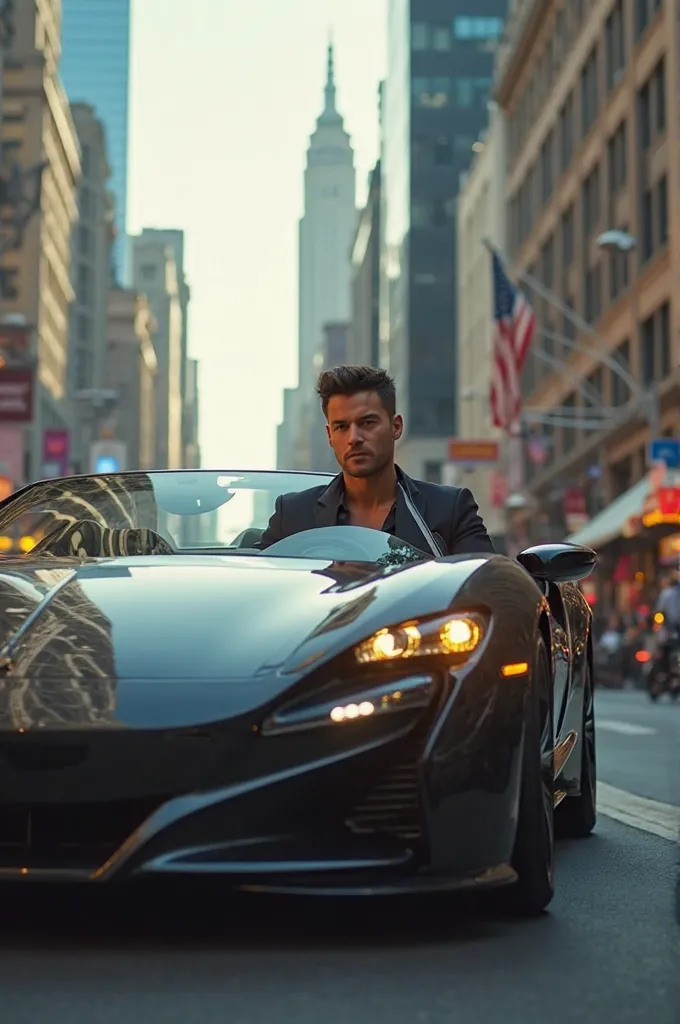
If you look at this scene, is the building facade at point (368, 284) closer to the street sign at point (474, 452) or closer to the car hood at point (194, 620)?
the street sign at point (474, 452)

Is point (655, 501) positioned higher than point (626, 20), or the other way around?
point (626, 20)

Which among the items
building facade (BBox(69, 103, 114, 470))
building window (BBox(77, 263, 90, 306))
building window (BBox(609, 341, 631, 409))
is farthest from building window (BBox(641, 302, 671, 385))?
building window (BBox(77, 263, 90, 306))

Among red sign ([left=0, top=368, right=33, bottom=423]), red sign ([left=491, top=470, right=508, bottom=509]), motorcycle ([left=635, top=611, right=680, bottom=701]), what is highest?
red sign ([left=0, top=368, right=33, bottom=423])

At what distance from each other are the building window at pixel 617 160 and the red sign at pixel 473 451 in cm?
1344

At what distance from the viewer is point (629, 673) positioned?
35.2 meters

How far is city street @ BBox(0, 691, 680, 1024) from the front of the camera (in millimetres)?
3285

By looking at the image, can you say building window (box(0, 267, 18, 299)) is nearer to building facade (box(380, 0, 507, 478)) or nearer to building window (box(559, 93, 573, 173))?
building facade (box(380, 0, 507, 478))

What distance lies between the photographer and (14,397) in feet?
157

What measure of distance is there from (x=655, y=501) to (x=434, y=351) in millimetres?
81143

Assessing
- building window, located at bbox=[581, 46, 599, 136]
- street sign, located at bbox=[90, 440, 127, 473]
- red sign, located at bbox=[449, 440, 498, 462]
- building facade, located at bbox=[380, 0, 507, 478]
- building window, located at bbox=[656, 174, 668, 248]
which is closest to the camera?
building window, located at bbox=[656, 174, 668, 248]

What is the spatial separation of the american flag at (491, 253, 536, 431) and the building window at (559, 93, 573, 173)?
1646 centimetres

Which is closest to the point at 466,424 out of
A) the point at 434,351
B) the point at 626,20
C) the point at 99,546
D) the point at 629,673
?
the point at 434,351

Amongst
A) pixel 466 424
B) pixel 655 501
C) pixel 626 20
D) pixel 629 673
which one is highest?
pixel 626 20

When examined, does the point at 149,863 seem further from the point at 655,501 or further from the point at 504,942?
the point at 655,501
